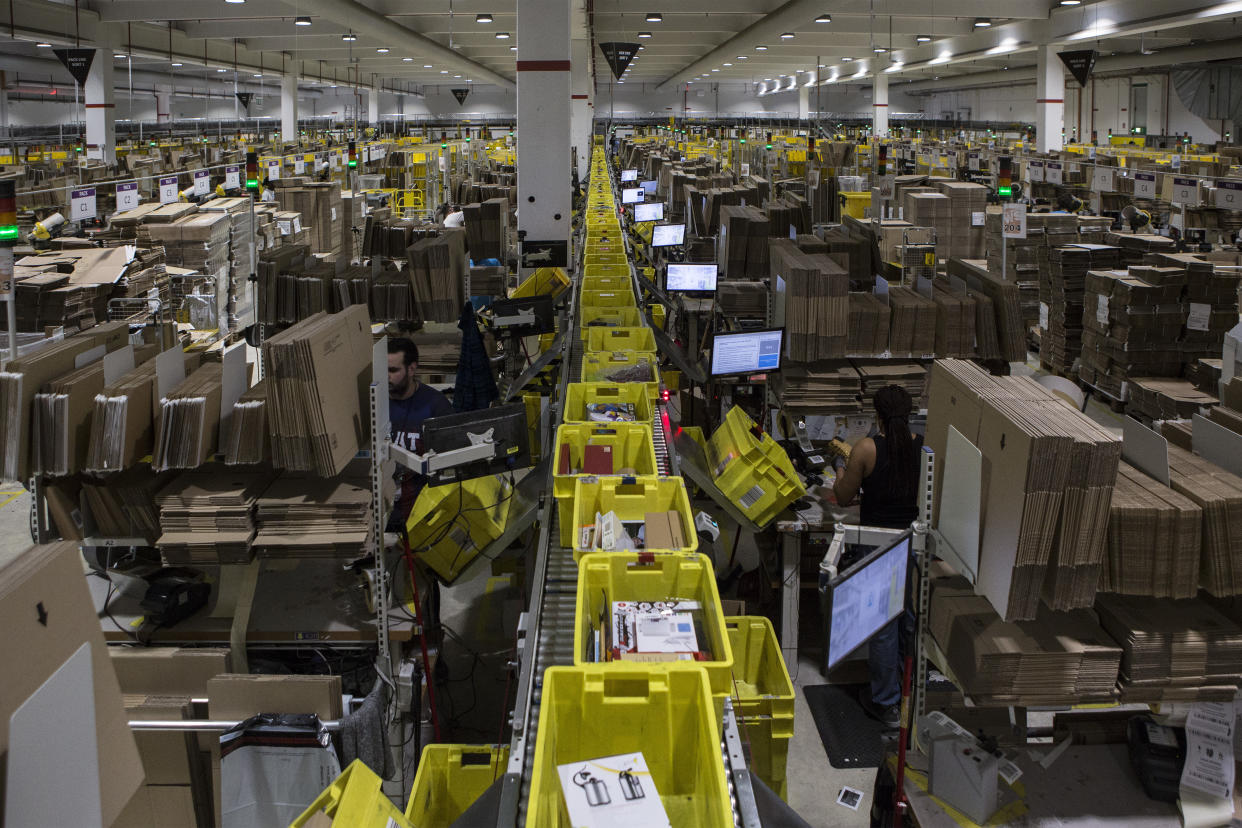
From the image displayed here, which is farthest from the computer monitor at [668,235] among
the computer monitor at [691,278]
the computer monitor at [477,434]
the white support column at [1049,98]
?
the white support column at [1049,98]

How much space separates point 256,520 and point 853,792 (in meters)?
2.94

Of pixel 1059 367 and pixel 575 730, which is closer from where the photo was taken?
pixel 575 730

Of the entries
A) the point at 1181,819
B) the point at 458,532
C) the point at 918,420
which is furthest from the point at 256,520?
the point at 918,420

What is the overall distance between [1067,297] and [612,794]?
9954 millimetres

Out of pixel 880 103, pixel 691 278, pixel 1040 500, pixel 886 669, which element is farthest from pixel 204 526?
pixel 880 103

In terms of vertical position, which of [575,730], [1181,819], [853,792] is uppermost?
[575,730]

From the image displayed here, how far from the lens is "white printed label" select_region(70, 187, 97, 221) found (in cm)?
1176

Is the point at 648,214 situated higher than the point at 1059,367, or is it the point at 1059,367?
the point at 648,214

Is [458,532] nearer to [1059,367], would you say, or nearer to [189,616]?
[189,616]

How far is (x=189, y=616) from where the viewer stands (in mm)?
4324

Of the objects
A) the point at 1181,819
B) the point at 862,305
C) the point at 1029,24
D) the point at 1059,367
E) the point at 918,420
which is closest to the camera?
the point at 1181,819

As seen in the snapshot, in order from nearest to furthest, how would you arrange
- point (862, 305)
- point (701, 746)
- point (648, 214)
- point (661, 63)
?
point (701, 746), point (862, 305), point (648, 214), point (661, 63)

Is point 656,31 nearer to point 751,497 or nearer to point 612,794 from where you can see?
point 751,497

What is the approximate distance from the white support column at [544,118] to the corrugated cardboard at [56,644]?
954 cm
